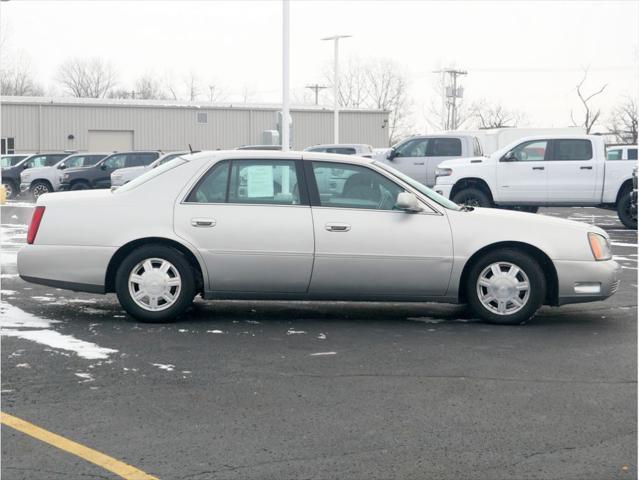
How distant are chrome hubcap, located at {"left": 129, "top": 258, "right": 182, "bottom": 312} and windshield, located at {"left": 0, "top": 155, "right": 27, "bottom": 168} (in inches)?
1133

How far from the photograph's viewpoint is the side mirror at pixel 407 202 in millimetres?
8484

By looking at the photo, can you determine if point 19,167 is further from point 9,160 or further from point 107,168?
point 107,168

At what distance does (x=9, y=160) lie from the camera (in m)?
36.2

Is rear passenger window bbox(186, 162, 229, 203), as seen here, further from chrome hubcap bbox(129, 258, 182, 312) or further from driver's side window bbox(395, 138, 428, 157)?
driver's side window bbox(395, 138, 428, 157)

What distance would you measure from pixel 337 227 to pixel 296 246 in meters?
0.38

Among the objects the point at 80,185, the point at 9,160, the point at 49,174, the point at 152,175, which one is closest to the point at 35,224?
the point at 152,175

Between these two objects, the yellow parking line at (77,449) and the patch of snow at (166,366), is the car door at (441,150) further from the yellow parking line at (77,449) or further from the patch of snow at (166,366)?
the yellow parking line at (77,449)

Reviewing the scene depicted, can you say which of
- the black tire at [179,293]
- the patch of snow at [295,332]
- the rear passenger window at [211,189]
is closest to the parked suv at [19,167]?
the rear passenger window at [211,189]

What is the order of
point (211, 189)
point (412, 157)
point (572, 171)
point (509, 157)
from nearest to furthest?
point (211, 189) → point (572, 171) → point (509, 157) → point (412, 157)

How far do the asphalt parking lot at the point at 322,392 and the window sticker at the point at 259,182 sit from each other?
1100 mm

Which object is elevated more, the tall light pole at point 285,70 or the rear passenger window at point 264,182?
the tall light pole at point 285,70

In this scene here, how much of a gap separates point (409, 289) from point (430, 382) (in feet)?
7.09

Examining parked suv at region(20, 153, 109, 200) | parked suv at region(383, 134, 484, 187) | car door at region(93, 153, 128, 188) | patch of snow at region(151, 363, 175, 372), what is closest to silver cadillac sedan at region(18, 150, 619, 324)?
patch of snow at region(151, 363, 175, 372)

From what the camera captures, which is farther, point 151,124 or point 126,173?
point 151,124
